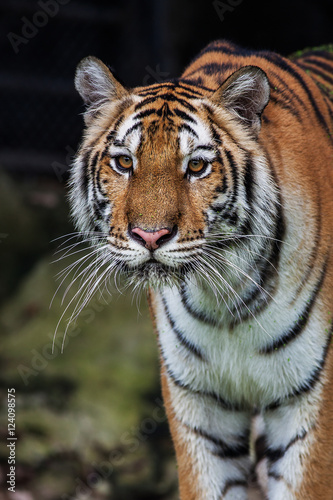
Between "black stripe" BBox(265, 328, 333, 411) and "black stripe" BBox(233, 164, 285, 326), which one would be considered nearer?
"black stripe" BBox(233, 164, 285, 326)

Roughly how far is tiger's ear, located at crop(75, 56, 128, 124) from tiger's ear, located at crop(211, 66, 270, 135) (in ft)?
1.12

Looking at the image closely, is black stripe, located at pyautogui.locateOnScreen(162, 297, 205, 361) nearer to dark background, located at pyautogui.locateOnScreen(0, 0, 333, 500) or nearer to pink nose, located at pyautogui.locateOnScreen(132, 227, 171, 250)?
pink nose, located at pyautogui.locateOnScreen(132, 227, 171, 250)

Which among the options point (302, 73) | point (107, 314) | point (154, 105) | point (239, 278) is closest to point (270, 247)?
point (239, 278)

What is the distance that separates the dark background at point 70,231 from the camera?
14.3ft

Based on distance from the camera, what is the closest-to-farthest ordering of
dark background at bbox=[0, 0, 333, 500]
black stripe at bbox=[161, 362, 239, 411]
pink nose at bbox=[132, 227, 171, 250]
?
pink nose at bbox=[132, 227, 171, 250], black stripe at bbox=[161, 362, 239, 411], dark background at bbox=[0, 0, 333, 500]

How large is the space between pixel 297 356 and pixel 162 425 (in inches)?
94.6

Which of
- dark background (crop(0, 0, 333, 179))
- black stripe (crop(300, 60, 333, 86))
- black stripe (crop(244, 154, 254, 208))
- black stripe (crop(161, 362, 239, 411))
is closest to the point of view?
black stripe (crop(244, 154, 254, 208))

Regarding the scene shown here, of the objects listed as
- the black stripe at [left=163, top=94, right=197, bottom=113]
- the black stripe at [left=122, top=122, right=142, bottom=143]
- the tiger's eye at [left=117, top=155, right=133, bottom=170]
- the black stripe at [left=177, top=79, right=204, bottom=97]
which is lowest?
the tiger's eye at [left=117, top=155, right=133, bottom=170]

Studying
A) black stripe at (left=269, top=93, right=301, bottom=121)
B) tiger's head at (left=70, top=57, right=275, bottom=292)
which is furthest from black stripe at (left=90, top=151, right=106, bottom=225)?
black stripe at (left=269, top=93, right=301, bottom=121)

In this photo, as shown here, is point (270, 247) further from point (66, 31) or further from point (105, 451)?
point (66, 31)

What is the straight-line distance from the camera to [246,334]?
239cm

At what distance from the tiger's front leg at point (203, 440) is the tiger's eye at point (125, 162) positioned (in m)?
0.85

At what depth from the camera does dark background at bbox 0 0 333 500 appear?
436 centimetres

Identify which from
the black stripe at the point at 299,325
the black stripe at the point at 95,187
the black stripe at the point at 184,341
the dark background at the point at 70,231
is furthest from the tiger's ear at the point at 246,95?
the dark background at the point at 70,231
